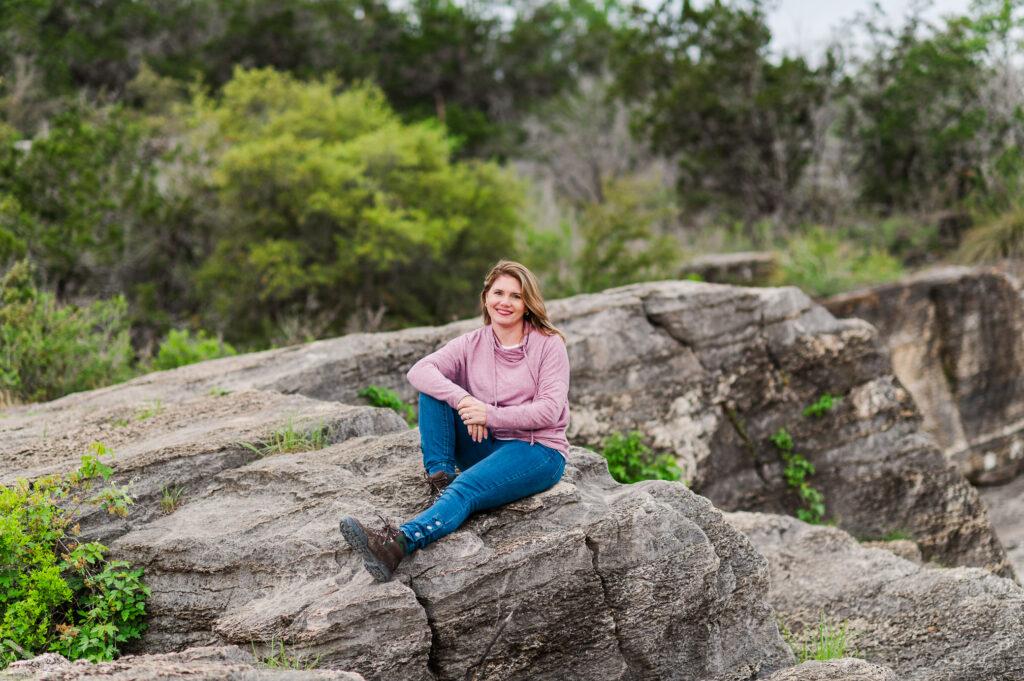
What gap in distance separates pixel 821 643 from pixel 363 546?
2841 mm

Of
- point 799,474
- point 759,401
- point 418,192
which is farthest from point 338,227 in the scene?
point 799,474

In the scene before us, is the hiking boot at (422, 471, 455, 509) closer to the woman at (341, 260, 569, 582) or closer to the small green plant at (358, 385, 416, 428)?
the woman at (341, 260, 569, 582)

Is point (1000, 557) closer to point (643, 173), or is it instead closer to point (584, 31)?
point (643, 173)

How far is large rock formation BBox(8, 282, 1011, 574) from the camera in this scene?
7273mm

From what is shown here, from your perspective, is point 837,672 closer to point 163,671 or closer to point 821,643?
point 821,643

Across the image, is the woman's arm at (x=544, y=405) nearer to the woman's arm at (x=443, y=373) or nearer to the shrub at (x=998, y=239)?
the woman's arm at (x=443, y=373)

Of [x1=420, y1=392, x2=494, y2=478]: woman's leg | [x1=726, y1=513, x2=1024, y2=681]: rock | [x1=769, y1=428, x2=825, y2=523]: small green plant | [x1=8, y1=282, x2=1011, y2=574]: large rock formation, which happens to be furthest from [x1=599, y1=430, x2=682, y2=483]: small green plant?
[x1=420, y1=392, x2=494, y2=478]: woman's leg

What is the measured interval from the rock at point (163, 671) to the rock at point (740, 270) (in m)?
9.58

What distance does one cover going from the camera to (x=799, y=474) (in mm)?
7715

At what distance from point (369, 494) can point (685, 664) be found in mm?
1768

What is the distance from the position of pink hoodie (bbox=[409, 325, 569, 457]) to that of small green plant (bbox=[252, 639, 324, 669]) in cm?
132

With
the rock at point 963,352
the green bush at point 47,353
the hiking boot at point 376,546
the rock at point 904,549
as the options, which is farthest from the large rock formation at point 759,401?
the hiking boot at point 376,546

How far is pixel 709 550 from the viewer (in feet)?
12.9

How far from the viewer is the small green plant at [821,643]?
4.35m
